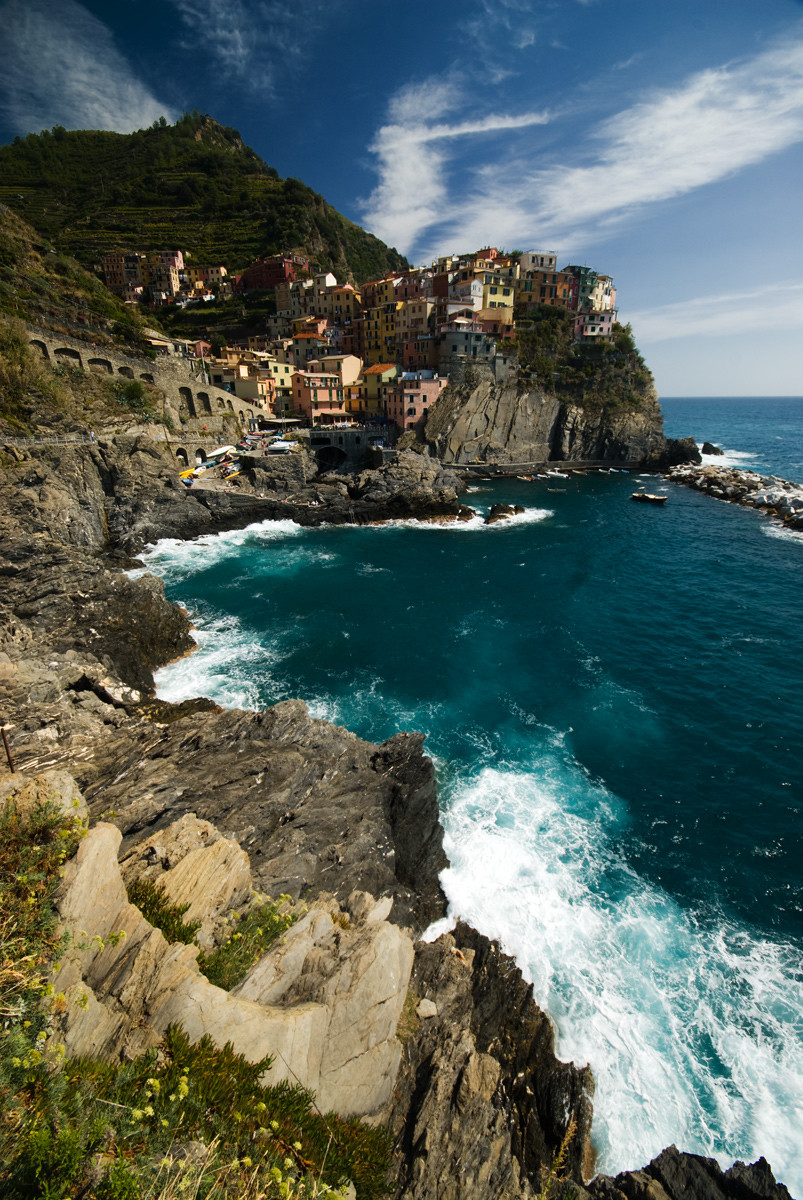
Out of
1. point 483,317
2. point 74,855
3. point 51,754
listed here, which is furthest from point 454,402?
point 74,855

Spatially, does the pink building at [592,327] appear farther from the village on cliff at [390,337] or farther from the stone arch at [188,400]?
the stone arch at [188,400]

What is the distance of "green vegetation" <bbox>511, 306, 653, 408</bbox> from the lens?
82562 millimetres

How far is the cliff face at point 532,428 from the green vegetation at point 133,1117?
7390 centimetres

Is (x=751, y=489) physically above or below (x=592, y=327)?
below

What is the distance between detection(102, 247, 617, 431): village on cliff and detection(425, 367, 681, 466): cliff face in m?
2.95

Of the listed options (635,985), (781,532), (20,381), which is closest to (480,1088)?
(635,985)

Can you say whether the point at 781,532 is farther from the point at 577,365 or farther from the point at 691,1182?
the point at 691,1182

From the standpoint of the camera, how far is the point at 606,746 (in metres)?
22.9

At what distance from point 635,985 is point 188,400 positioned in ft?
225

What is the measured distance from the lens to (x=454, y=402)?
75.7m

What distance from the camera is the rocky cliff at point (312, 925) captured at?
8.24 meters

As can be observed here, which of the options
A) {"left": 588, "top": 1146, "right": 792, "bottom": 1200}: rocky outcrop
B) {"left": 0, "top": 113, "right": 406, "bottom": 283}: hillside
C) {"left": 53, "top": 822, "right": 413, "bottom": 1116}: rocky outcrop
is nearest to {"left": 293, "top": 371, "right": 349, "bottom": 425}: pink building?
{"left": 0, "top": 113, "right": 406, "bottom": 283}: hillside

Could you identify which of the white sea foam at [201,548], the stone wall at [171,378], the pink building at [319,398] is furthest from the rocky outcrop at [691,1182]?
the pink building at [319,398]

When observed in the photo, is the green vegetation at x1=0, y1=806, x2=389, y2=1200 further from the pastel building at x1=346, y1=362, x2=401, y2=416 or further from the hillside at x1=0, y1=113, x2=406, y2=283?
the hillside at x1=0, y1=113, x2=406, y2=283
